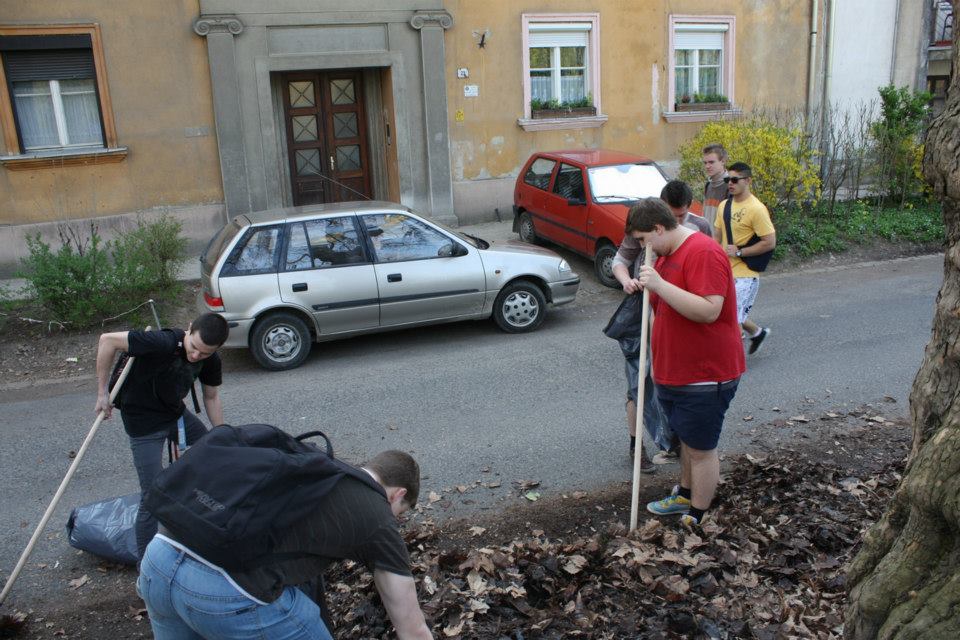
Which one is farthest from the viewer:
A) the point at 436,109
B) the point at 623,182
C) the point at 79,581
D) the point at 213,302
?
the point at 436,109

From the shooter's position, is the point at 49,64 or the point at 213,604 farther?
the point at 49,64

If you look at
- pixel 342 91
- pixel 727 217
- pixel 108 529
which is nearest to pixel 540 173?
pixel 342 91

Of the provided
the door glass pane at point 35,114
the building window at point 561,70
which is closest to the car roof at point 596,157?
the building window at point 561,70

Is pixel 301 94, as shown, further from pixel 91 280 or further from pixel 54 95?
pixel 91 280

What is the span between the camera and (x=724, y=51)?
17.1 m

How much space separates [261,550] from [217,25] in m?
12.3

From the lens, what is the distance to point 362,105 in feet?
49.8

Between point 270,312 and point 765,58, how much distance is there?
13.7 meters

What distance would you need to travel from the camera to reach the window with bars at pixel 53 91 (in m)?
12.2

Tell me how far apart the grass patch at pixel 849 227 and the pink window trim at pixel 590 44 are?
180 inches

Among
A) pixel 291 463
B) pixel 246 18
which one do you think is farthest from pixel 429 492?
pixel 246 18

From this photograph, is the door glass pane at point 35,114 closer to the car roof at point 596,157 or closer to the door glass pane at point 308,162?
the door glass pane at point 308,162

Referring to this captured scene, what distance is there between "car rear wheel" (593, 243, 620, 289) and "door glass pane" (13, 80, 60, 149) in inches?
343

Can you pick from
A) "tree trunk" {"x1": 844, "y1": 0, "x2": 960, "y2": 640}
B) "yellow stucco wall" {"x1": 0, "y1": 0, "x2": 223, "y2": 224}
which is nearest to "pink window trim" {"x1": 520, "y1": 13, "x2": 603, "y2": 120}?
"yellow stucco wall" {"x1": 0, "y1": 0, "x2": 223, "y2": 224}
